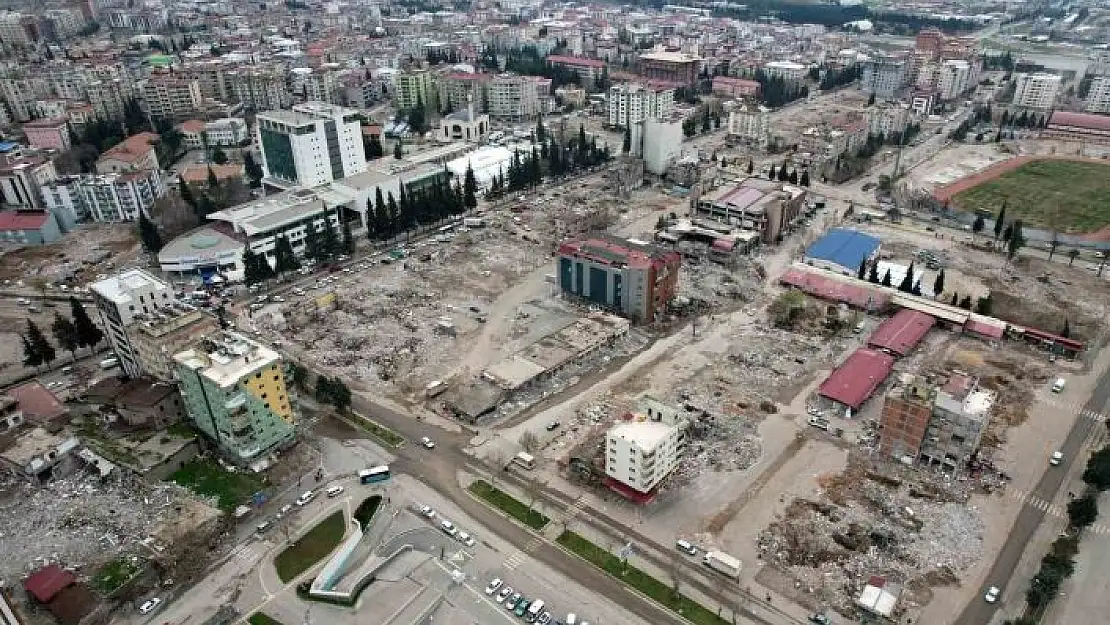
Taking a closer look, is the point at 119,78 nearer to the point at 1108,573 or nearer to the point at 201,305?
the point at 201,305

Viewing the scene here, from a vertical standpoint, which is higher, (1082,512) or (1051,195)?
(1082,512)

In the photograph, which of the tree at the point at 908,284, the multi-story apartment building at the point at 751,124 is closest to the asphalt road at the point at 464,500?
the tree at the point at 908,284

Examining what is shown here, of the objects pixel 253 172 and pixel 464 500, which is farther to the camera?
pixel 253 172

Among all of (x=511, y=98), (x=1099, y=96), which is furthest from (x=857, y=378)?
(x=1099, y=96)

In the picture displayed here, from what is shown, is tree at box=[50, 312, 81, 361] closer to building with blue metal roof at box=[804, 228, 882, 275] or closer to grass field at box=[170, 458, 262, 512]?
grass field at box=[170, 458, 262, 512]

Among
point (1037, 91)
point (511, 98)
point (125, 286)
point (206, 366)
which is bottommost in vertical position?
point (1037, 91)

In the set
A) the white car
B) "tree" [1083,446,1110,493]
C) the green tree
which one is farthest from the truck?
the green tree

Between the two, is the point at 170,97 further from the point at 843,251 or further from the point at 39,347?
the point at 843,251

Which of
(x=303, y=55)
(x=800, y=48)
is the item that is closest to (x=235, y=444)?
(x=303, y=55)
